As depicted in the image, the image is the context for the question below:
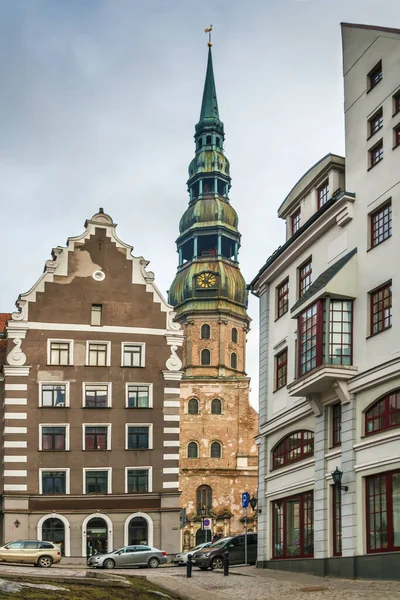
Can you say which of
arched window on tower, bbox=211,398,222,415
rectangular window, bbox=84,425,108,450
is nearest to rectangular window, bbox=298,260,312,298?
rectangular window, bbox=84,425,108,450

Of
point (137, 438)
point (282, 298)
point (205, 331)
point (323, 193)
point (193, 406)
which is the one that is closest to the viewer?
point (323, 193)

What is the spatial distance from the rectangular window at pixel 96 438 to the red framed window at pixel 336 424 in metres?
28.7

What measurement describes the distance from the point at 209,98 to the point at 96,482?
268 ft

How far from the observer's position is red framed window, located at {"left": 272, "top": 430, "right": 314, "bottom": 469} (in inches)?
1558

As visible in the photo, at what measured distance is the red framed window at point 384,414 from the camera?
32312 millimetres

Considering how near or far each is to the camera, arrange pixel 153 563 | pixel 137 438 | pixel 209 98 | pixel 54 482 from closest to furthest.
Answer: pixel 153 563
pixel 54 482
pixel 137 438
pixel 209 98

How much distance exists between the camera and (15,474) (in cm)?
6166

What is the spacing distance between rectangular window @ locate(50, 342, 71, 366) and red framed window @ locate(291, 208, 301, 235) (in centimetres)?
2409

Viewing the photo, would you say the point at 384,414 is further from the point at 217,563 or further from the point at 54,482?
the point at 54,482

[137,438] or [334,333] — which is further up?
[334,333]

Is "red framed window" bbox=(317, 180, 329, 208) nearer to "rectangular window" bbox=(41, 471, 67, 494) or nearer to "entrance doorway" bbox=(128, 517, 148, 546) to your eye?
"rectangular window" bbox=(41, 471, 67, 494)

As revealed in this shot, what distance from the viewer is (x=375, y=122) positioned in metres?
→ 36.3

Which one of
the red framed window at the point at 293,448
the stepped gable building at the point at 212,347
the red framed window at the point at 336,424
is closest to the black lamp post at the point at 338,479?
the red framed window at the point at 336,424

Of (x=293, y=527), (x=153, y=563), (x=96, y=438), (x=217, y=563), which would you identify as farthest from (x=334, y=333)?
(x=96, y=438)
